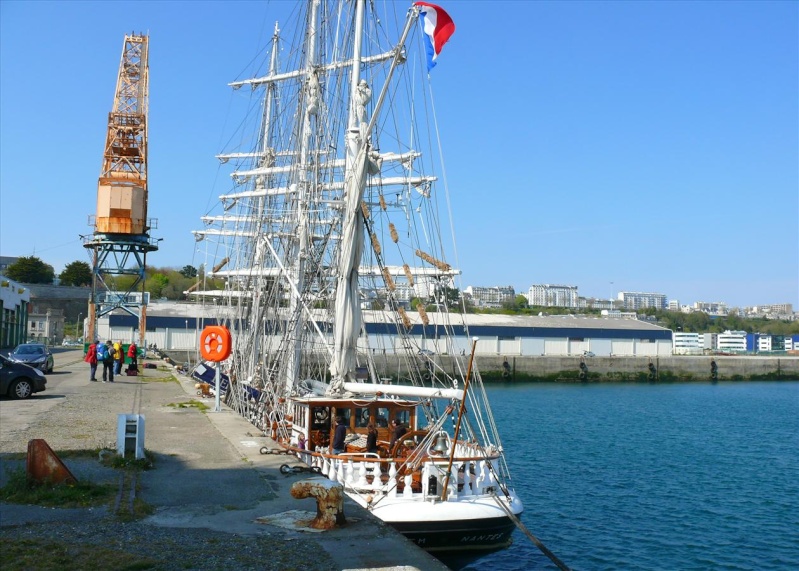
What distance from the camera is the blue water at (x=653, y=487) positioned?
20.8 metres

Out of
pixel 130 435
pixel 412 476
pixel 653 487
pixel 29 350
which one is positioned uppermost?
pixel 29 350

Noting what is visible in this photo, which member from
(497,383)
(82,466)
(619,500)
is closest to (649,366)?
(497,383)

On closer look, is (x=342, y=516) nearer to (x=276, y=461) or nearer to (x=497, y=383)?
(x=276, y=461)

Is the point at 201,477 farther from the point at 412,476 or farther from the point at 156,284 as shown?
the point at 156,284

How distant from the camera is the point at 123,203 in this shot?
2867 inches

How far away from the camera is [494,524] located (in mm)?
17406

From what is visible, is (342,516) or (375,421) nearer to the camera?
(342,516)

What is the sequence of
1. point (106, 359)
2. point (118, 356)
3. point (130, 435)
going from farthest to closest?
point (118, 356), point (106, 359), point (130, 435)

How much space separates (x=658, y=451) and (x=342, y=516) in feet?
99.9

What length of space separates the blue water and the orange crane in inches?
1483

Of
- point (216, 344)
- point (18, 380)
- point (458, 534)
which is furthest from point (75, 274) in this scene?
point (458, 534)

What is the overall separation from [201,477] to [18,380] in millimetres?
15837

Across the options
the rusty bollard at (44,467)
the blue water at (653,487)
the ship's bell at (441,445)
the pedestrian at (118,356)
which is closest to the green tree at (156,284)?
the blue water at (653,487)

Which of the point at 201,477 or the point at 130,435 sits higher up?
the point at 130,435
